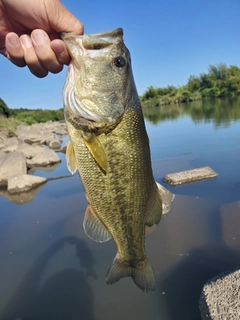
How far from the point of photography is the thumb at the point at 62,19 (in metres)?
2.17

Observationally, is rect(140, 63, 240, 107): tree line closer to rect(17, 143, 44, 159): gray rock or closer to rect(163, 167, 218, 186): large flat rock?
rect(17, 143, 44, 159): gray rock

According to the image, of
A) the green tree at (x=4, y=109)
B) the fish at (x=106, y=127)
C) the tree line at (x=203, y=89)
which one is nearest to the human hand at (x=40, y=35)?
the fish at (x=106, y=127)

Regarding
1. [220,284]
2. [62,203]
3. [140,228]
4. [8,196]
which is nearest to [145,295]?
[220,284]

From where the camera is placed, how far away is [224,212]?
6203 millimetres

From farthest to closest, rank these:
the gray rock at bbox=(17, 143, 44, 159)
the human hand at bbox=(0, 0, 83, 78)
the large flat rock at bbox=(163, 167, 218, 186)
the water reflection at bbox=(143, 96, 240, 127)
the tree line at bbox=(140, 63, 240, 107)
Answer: the tree line at bbox=(140, 63, 240, 107), the water reflection at bbox=(143, 96, 240, 127), the gray rock at bbox=(17, 143, 44, 159), the large flat rock at bbox=(163, 167, 218, 186), the human hand at bbox=(0, 0, 83, 78)

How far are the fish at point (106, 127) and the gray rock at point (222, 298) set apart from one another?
1527mm

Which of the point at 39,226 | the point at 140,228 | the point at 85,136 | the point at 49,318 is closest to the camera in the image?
the point at 85,136

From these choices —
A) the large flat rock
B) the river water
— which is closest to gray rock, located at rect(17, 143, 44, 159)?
the river water

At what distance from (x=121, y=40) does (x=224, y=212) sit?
5015 mm

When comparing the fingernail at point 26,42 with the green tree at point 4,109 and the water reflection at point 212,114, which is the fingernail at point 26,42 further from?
the green tree at point 4,109

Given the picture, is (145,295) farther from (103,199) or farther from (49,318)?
(103,199)

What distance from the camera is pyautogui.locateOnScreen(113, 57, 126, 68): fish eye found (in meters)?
2.17

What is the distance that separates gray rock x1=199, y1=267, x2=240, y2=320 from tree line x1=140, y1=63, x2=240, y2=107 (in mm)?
81375

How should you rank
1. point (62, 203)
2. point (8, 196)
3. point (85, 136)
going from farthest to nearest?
point (8, 196) < point (62, 203) < point (85, 136)
